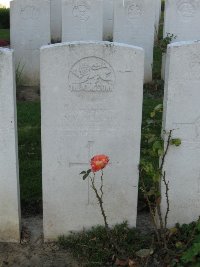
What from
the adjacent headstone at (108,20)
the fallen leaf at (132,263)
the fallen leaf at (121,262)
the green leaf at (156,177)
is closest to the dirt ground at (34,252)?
the fallen leaf at (121,262)

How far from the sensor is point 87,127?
3.85 meters

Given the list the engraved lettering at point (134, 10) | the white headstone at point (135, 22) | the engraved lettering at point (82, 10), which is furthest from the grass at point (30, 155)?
the engraved lettering at point (134, 10)

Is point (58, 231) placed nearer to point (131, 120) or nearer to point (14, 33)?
point (131, 120)

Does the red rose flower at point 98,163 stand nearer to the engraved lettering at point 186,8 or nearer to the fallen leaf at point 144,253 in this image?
the fallen leaf at point 144,253

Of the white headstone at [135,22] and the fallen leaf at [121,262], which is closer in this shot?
the fallen leaf at [121,262]

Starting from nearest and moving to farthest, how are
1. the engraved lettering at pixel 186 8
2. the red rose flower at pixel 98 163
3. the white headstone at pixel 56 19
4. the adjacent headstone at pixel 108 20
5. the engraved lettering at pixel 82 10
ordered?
the red rose flower at pixel 98 163 < the engraved lettering at pixel 82 10 < the engraved lettering at pixel 186 8 < the white headstone at pixel 56 19 < the adjacent headstone at pixel 108 20

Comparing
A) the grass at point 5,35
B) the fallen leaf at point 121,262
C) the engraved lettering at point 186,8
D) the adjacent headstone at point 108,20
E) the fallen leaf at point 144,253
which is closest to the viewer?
the fallen leaf at point 144,253

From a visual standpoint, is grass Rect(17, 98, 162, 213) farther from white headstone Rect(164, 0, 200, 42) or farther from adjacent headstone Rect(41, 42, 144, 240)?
white headstone Rect(164, 0, 200, 42)

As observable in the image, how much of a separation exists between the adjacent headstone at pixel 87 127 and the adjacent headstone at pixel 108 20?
30.9 feet

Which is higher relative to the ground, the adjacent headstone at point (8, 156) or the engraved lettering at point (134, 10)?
the engraved lettering at point (134, 10)

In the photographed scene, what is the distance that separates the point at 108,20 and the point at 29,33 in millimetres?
4817

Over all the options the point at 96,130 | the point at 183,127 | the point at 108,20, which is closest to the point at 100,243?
the point at 96,130

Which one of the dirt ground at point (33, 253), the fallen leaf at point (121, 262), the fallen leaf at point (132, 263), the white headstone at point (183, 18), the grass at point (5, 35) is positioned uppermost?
the white headstone at point (183, 18)

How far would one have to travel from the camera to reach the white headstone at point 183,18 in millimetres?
8719
